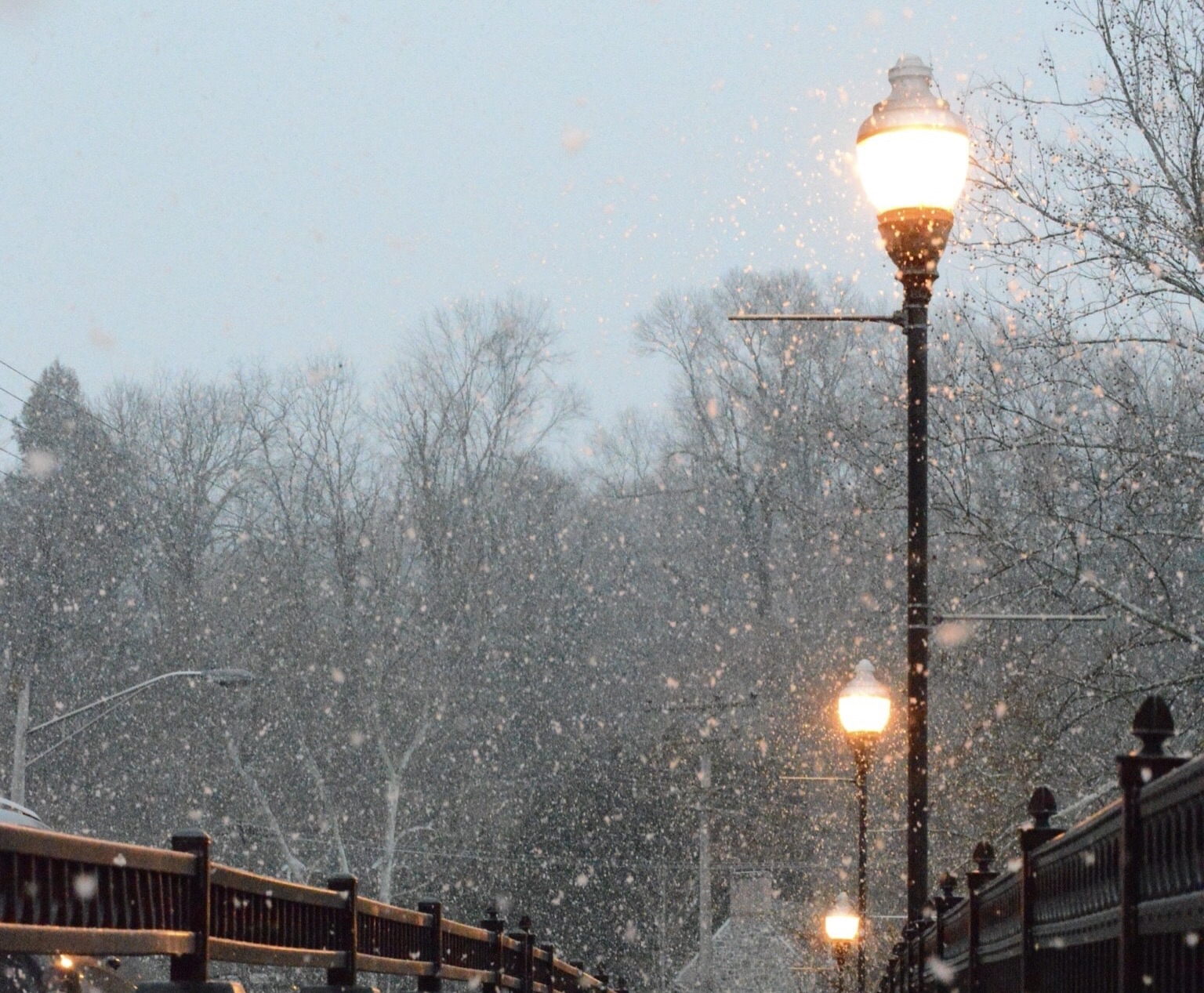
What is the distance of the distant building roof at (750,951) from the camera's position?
42.2 meters

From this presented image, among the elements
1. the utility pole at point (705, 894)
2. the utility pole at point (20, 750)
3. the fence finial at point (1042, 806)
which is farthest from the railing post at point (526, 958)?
the utility pole at point (705, 894)

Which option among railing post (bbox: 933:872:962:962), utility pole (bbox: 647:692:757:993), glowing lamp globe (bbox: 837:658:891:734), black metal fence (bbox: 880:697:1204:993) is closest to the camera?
black metal fence (bbox: 880:697:1204:993)

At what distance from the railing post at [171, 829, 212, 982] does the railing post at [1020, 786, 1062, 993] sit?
7.52 feet

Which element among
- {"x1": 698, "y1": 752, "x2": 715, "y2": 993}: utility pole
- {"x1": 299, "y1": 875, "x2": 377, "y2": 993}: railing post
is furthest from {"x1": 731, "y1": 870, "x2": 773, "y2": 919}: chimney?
{"x1": 299, "y1": 875, "x2": 377, "y2": 993}: railing post

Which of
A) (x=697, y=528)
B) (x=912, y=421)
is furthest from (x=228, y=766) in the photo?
(x=912, y=421)

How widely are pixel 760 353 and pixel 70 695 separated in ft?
77.2

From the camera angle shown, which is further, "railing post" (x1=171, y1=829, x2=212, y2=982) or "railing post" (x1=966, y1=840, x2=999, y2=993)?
"railing post" (x1=966, y1=840, x2=999, y2=993)

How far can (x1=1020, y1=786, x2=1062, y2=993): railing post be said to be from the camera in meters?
5.27

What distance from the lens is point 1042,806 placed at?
530cm

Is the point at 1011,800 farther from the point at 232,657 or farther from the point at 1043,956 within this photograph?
the point at 232,657

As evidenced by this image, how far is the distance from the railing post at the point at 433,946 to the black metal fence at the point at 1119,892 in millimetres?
3354

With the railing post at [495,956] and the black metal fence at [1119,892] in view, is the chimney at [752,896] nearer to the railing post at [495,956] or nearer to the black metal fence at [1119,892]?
the railing post at [495,956]

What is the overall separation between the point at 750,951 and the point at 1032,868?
39.2m

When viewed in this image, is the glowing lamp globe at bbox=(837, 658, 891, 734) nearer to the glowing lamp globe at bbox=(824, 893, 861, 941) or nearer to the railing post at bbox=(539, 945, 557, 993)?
the railing post at bbox=(539, 945, 557, 993)
